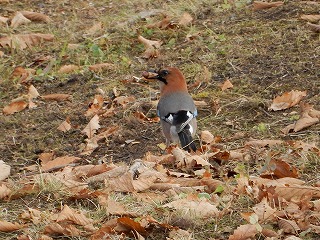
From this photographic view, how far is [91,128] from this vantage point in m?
8.23

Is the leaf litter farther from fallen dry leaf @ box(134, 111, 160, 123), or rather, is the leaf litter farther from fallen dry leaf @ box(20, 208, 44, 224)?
fallen dry leaf @ box(134, 111, 160, 123)

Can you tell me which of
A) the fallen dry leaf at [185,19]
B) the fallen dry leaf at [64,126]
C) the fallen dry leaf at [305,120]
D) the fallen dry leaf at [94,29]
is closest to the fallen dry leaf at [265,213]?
the fallen dry leaf at [305,120]

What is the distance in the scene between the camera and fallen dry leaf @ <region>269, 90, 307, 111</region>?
8094 millimetres

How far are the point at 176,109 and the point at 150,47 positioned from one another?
6.60 feet

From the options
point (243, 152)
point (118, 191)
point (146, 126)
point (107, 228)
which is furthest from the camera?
point (146, 126)

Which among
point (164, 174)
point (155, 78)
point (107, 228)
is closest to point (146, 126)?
point (155, 78)

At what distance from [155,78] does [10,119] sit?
5.46 feet

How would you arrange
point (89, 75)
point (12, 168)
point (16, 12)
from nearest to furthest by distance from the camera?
point (12, 168) → point (89, 75) → point (16, 12)

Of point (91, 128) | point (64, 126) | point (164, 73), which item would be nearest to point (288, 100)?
point (164, 73)

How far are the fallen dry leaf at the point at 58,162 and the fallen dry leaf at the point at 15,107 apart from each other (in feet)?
5.71

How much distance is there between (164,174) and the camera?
6.03 meters

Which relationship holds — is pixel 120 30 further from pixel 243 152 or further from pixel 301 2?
pixel 243 152

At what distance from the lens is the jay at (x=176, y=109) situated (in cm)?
778

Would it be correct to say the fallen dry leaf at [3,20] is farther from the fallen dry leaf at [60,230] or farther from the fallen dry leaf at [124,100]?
the fallen dry leaf at [60,230]
